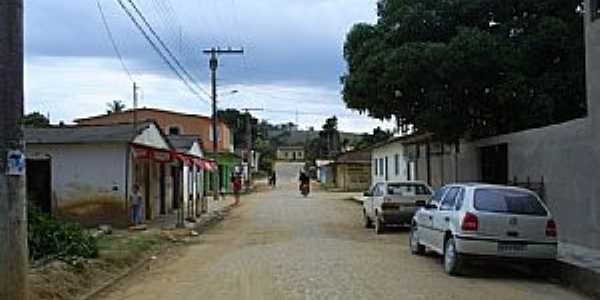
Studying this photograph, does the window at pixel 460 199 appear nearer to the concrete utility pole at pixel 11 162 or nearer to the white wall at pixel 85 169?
the concrete utility pole at pixel 11 162

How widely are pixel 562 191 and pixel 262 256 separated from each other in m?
6.69

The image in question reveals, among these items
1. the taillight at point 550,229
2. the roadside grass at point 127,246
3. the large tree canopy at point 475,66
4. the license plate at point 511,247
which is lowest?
the roadside grass at point 127,246

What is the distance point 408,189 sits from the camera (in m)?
27.3

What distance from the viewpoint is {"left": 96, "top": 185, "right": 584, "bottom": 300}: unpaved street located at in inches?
527

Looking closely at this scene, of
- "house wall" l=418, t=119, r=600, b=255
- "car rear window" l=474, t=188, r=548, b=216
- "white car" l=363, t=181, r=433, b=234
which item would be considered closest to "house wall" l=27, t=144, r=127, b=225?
"white car" l=363, t=181, r=433, b=234

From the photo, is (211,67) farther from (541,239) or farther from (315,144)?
(315,144)

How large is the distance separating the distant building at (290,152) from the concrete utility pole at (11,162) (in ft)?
602

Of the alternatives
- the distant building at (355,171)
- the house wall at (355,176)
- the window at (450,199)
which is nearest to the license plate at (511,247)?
the window at (450,199)

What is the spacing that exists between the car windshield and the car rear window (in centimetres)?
1088

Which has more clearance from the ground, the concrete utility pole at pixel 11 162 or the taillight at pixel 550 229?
the concrete utility pole at pixel 11 162

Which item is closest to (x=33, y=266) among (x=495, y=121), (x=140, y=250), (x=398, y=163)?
(x=140, y=250)

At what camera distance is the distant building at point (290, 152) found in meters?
195

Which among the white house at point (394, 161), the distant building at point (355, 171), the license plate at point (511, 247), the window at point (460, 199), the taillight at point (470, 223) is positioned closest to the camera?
the license plate at point (511, 247)

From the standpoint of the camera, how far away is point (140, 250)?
68.3ft
